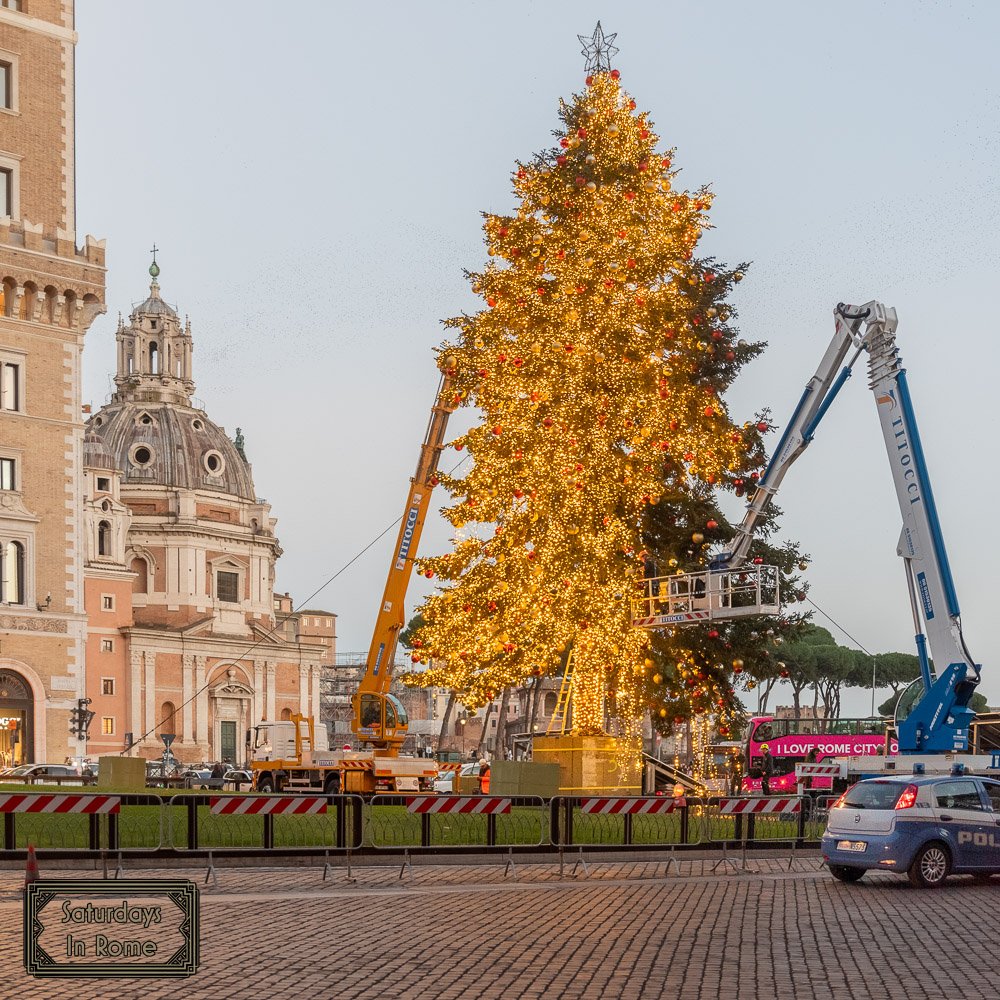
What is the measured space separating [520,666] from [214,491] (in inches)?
3643

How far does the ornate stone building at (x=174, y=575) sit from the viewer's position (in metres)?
111

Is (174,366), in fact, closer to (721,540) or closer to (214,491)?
(214,491)

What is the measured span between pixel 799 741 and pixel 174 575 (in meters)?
72.2

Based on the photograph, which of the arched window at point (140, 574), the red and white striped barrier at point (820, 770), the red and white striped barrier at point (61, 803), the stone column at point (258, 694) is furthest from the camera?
the stone column at point (258, 694)

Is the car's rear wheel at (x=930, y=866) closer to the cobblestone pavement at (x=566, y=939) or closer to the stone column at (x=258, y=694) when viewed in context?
the cobblestone pavement at (x=566, y=939)

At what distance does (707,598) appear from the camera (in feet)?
104

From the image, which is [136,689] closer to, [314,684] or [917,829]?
[314,684]

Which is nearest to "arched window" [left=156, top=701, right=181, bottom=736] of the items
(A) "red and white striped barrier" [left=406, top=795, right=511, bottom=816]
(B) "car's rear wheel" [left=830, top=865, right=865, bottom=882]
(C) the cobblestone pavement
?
(A) "red and white striped barrier" [left=406, top=795, right=511, bottom=816]

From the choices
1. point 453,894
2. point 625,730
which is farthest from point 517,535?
point 453,894

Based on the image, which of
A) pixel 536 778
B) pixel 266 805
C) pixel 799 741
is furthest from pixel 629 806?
pixel 799 741

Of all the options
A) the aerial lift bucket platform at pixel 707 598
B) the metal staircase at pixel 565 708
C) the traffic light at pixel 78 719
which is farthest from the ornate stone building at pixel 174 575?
the aerial lift bucket platform at pixel 707 598

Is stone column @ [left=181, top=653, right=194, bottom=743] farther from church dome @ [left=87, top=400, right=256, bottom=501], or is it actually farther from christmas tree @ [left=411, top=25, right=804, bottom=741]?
christmas tree @ [left=411, top=25, right=804, bottom=741]

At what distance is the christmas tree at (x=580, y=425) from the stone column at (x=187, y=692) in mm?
82560

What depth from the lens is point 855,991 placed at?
37.2 ft
